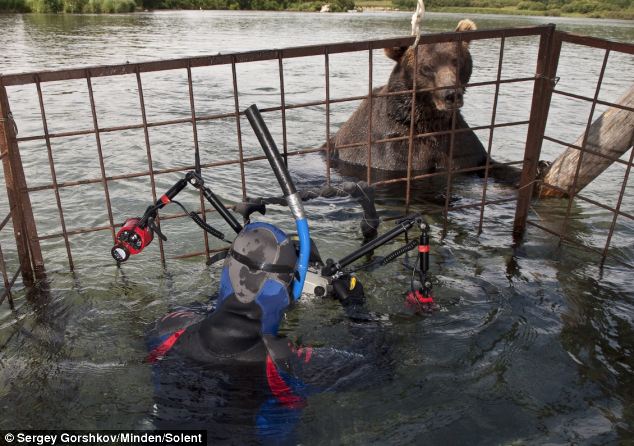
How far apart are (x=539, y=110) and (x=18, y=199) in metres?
4.61

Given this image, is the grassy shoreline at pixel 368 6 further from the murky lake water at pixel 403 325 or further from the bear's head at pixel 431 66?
the bear's head at pixel 431 66

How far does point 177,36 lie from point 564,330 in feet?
86.1

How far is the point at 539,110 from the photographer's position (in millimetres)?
5570

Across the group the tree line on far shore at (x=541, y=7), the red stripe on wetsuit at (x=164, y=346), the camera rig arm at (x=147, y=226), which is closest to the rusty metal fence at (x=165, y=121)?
the camera rig arm at (x=147, y=226)

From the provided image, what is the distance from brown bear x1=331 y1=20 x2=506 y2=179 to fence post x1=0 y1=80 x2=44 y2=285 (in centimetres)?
439

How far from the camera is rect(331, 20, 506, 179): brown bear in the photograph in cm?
757

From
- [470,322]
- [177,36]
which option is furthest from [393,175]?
[177,36]

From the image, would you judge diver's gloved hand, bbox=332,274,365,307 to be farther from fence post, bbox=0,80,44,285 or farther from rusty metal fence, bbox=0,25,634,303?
fence post, bbox=0,80,44,285

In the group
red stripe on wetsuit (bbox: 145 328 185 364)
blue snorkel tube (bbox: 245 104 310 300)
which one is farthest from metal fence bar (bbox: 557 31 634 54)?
red stripe on wetsuit (bbox: 145 328 185 364)

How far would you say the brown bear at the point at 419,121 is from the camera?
7570mm

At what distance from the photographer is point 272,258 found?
10.1 feet

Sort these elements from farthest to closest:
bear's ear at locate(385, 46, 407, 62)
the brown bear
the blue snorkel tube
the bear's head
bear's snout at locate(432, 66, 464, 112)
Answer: bear's ear at locate(385, 46, 407, 62) → the brown bear → the bear's head → bear's snout at locate(432, 66, 464, 112) → the blue snorkel tube

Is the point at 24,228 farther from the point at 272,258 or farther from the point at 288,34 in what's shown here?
the point at 288,34

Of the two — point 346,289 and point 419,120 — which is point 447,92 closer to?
point 419,120
